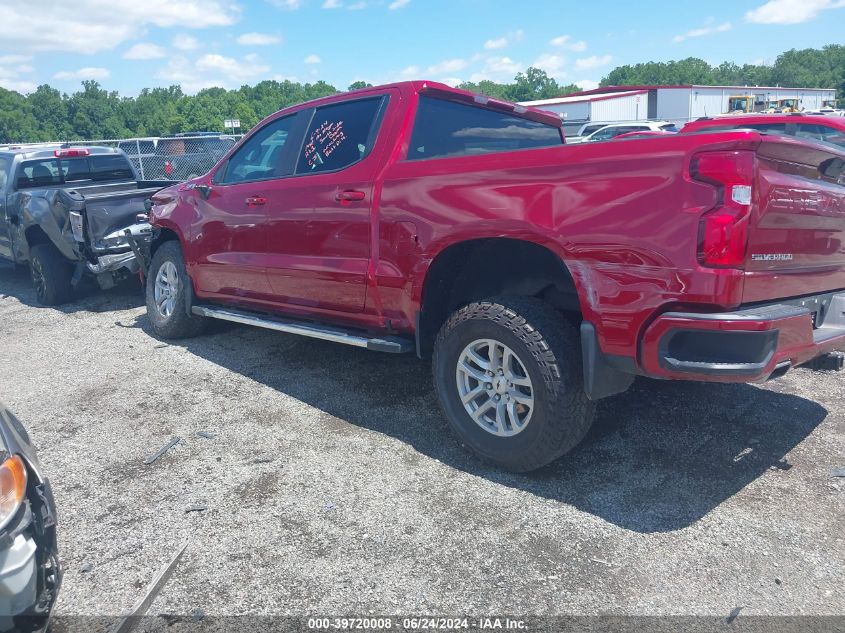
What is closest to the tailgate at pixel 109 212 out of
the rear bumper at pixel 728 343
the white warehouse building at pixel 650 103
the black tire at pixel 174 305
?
the black tire at pixel 174 305

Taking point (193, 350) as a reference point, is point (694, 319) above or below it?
above

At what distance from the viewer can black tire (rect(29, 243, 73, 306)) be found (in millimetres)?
7629

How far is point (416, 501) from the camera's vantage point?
10.8ft

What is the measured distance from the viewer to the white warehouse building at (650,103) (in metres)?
40.8

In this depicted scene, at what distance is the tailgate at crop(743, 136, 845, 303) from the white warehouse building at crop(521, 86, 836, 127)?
38635 mm

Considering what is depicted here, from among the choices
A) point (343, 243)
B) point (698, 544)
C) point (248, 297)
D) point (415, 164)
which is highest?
point (415, 164)

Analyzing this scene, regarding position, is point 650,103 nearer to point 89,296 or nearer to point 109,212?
point 89,296

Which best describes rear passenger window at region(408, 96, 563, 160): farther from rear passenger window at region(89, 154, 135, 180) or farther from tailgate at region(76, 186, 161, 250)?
rear passenger window at region(89, 154, 135, 180)

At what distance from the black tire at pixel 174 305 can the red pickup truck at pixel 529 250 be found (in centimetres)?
93

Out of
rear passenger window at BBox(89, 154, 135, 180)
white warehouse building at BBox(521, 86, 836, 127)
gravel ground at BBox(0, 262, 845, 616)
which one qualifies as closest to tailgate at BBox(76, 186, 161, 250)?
rear passenger window at BBox(89, 154, 135, 180)

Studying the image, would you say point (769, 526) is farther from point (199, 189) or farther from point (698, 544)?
point (199, 189)

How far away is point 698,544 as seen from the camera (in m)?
2.86

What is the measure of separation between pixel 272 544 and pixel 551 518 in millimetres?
1246

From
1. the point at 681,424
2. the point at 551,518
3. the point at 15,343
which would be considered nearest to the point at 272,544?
the point at 551,518
